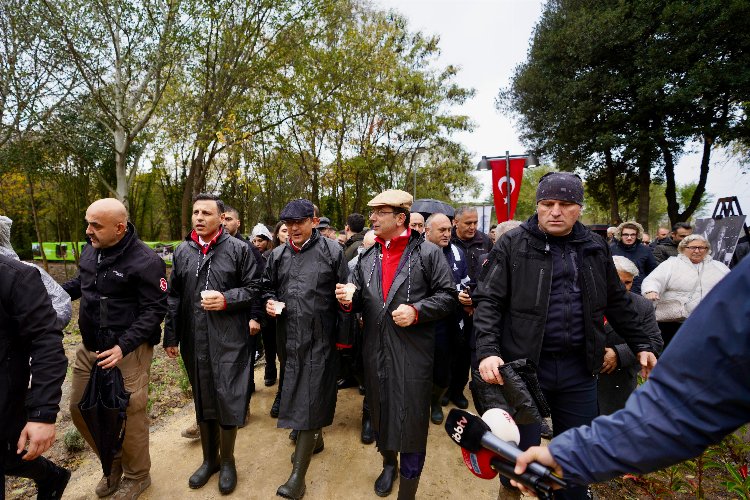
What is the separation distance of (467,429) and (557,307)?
118 cm

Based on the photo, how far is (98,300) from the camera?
2803 mm

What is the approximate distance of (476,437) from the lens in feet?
4.57

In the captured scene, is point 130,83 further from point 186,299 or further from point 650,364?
point 650,364

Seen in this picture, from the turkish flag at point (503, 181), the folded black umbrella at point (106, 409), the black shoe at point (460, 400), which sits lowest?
the black shoe at point (460, 400)

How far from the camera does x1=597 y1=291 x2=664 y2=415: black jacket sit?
2803mm

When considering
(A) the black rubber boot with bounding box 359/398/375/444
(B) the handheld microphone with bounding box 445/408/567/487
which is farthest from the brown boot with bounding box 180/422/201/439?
(B) the handheld microphone with bounding box 445/408/567/487

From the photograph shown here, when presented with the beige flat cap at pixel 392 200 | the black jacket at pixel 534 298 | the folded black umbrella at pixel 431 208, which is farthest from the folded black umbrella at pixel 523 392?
the folded black umbrella at pixel 431 208

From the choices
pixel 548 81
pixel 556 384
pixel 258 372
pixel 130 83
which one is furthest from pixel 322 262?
pixel 548 81

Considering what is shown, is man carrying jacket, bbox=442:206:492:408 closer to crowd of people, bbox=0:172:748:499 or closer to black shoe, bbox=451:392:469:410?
black shoe, bbox=451:392:469:410

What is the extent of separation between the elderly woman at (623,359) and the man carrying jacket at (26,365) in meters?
3.45

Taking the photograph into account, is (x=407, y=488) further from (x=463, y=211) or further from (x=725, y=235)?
(x=725, y=235)

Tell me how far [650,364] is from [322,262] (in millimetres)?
2349

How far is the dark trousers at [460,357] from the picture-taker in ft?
13.8

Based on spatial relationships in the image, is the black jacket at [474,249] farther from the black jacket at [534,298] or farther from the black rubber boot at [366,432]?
the black jacket at [534,298]
